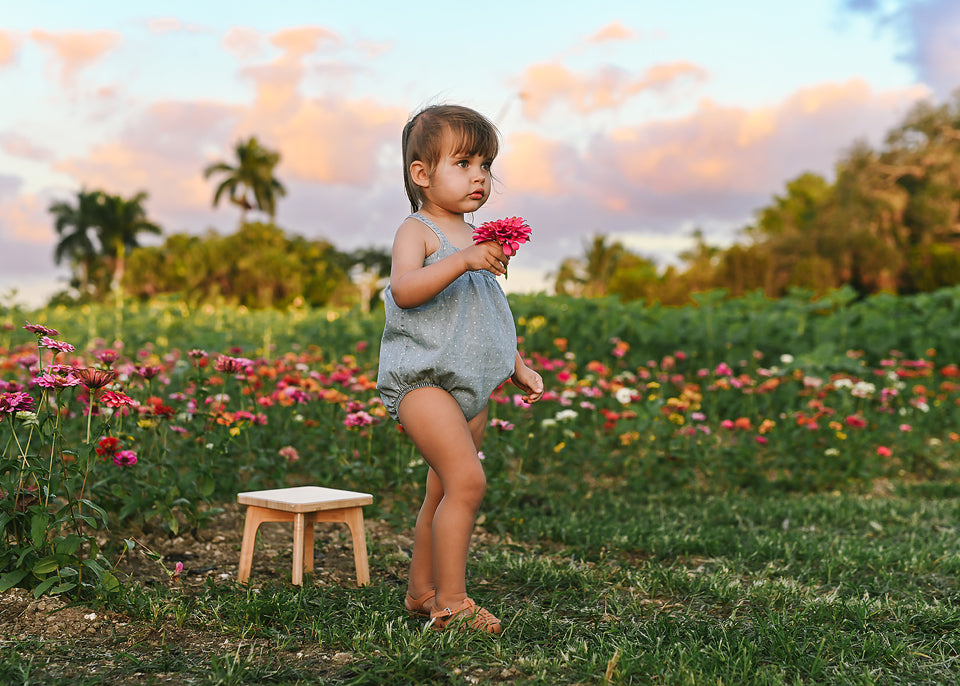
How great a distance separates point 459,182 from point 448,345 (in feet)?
1.75

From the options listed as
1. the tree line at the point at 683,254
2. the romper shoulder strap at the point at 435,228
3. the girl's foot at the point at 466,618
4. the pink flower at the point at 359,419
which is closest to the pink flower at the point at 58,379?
the romper shoulder strap at the point at 435,228

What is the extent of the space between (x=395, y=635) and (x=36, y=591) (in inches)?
50.2

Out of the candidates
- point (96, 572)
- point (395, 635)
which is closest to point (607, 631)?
point (395, 635)

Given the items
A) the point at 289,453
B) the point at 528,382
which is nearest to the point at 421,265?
the point at 528,382

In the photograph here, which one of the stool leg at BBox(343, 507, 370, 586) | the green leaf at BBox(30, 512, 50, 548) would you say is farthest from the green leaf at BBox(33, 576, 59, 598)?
the stool leg at BBox(343, 507, 370, 586)

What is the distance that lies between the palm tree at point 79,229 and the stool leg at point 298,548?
49.7 m

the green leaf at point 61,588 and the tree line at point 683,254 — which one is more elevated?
the tree line at point 683,254

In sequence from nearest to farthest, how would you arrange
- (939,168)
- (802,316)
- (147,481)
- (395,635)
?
1. (395,635)
2. (147,481)
3. (802,316)
4. (939,168)

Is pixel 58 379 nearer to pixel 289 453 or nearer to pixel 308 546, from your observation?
pixel 308 546

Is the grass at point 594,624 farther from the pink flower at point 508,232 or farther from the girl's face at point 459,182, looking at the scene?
the girl's face at point 459,182

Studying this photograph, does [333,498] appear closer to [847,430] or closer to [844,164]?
[847,430]

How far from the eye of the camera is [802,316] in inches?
382

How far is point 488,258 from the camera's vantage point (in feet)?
7.95

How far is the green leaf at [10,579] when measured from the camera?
9.44 ft
